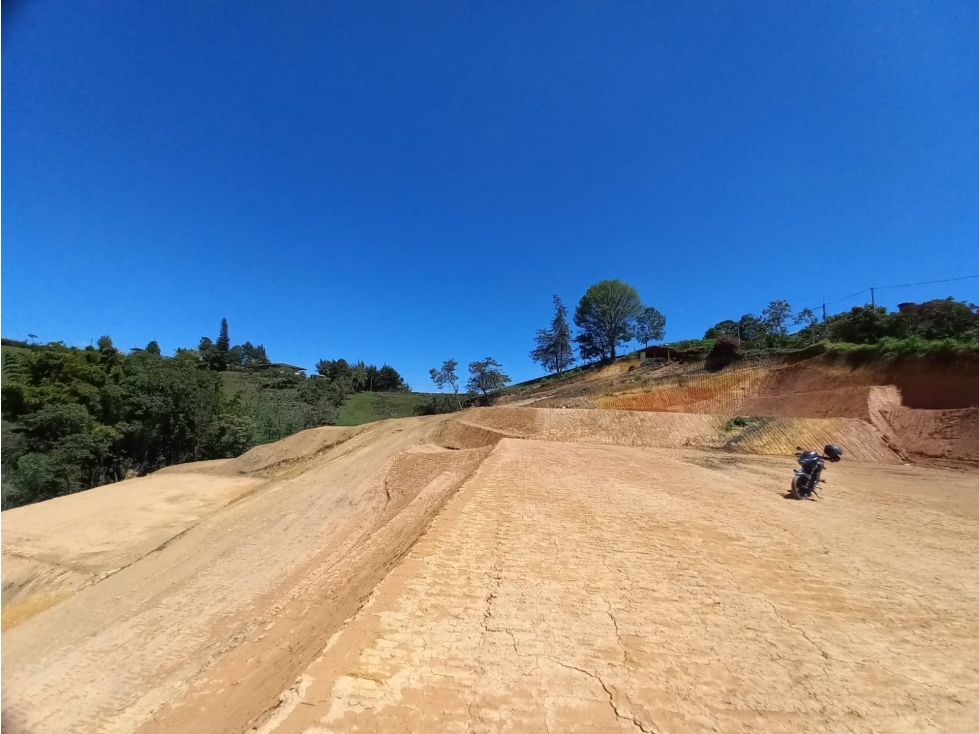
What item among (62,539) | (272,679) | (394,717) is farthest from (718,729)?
(62,539)

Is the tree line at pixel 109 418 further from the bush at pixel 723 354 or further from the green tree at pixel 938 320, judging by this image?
the green tree at pixel 938 320

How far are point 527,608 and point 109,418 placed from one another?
35.7 m

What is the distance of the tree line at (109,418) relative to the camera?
87.1 ft

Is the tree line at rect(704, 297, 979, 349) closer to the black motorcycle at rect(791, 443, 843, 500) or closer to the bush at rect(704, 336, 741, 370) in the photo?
the bush at rect(704, 336, 741, 370)

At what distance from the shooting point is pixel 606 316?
179 ft

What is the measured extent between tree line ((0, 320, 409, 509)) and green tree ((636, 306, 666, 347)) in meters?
37.4

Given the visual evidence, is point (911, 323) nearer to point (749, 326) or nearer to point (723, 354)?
point (723, 354)

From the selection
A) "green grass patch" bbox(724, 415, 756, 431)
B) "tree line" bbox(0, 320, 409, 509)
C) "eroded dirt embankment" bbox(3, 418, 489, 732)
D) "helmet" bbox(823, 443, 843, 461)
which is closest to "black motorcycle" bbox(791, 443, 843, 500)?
"helmet" bbox(823, 443, 843, 461)

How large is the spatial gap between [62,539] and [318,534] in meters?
11.2

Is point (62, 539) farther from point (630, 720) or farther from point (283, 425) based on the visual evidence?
point (283, 425)

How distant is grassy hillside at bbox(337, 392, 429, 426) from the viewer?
4834 centimetres

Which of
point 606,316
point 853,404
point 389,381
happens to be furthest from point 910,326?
point 389,381

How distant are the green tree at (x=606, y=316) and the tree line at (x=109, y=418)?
33056mm

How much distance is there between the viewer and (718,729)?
13.0ft
